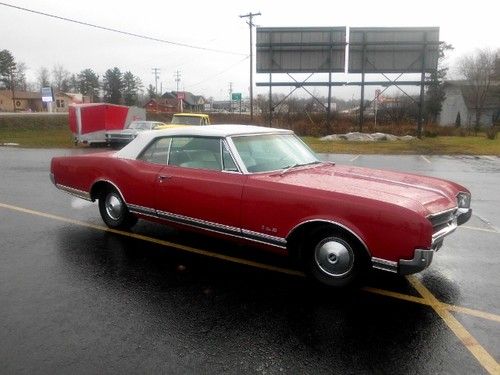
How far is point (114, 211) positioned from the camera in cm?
576

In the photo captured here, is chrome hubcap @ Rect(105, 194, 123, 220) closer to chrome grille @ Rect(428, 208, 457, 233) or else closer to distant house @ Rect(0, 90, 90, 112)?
chrome grille @ Rect(428, 208, 457, 233)

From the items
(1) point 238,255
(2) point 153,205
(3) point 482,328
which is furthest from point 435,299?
(2) point 153,205

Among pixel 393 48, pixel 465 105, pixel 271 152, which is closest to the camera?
pixel 271 152

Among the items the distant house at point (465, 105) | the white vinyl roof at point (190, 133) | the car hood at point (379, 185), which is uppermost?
the distant house at point (465, 105)

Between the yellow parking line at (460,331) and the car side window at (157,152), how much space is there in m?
3.07

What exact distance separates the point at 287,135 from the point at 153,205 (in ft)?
6.09

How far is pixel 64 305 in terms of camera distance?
3650mm

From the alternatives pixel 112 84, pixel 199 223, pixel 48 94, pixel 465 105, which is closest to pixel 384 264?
pixel 199 223

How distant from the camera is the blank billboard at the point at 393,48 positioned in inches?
1064

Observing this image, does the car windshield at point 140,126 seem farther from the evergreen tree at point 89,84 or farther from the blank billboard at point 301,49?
the evergreen tree at point 89,84

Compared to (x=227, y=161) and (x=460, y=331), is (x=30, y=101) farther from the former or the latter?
(x=460, y=331)

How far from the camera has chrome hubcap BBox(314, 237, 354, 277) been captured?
3.85 metres

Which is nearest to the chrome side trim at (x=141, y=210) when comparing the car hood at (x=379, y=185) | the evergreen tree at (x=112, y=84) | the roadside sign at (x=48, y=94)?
the car hood at (x=379, y=185)

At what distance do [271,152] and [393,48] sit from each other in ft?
84.7
